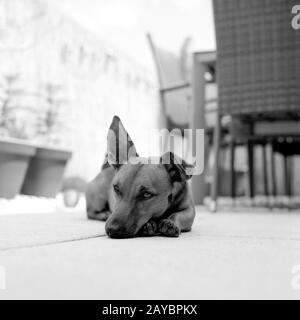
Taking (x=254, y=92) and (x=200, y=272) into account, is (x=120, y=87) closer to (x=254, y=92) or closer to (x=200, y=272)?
(x=254, y=92)

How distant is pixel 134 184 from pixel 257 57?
4.76 ft

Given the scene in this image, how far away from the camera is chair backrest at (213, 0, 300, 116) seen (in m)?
2.25

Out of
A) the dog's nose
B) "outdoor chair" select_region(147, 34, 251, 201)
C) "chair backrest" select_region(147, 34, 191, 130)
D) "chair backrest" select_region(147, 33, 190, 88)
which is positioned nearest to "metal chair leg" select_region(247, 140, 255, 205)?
"outdoor chair" select_region(147, 34, 251, 201)

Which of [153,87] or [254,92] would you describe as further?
[153,87]

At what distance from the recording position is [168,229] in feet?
4.03

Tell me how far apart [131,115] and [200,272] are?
5.53 metres

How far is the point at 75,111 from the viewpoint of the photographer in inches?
211

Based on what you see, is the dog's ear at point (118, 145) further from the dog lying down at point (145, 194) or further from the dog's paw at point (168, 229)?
the dog's paw at point (168, 229)

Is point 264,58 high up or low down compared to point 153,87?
down

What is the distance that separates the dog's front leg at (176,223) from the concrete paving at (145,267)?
0.06 m

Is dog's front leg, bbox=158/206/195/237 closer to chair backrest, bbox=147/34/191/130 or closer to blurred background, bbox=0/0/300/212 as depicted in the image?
blurred background, bbox=0/0/300/212

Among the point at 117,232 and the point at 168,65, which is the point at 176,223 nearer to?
the point at 117,232

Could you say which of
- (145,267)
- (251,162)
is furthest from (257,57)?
(145,267)

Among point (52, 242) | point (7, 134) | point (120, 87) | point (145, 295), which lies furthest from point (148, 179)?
point (120, 87)
